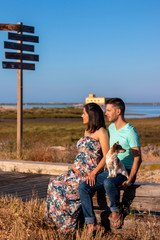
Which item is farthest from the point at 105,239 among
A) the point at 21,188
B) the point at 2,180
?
the point at 2,180

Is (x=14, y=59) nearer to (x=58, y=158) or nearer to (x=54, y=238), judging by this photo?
(x=58, y=158)

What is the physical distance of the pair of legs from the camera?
4172 mm

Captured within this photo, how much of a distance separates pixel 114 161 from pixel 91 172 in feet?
1.59

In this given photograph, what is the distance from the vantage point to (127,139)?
443 centimetres

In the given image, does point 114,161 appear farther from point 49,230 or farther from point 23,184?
point 23,184

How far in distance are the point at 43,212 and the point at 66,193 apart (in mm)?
624

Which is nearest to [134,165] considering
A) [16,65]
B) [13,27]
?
[16,65]

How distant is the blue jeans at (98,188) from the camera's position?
13.7 ft

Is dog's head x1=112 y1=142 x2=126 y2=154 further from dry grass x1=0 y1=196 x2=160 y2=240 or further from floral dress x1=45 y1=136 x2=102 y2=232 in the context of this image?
dry grass x1=0 y1=196 x2=160 y2=240

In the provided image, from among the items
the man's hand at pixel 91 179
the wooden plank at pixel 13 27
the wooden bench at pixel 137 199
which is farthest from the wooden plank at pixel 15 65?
the man's hand at pixel 91 179

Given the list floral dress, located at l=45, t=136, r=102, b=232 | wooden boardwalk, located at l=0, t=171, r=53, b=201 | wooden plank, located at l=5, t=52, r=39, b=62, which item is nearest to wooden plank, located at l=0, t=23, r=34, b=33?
wooden plank, located at l=5, t=52, r=39, b=62

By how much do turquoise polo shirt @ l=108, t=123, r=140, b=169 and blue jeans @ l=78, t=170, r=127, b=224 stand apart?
0.28 metres

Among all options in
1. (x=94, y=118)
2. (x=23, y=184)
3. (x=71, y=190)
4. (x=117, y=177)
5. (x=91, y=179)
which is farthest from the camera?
(x=23, y=184)

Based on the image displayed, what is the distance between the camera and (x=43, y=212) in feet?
16.1
